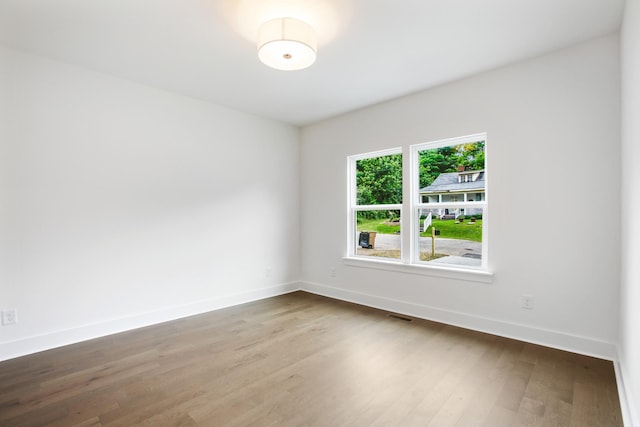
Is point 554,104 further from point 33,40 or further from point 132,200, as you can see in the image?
point 33,40

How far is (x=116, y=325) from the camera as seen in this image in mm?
3162

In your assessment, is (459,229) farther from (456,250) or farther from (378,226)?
(378,226)

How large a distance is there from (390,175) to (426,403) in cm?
273

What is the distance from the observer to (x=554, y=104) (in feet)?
8.96

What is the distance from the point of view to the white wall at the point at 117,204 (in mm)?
2697

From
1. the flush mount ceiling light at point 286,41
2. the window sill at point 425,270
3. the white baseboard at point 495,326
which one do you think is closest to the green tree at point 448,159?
the window sill at point 425,270

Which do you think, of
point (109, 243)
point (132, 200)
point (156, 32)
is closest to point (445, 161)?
point (156, 32)

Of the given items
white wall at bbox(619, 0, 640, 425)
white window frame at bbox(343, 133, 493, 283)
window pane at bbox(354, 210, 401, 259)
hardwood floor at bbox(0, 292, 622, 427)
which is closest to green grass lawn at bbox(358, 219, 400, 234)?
window pane at bbox(354, 210, 401, 259)

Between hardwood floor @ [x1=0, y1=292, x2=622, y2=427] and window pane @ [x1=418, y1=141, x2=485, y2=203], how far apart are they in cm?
144

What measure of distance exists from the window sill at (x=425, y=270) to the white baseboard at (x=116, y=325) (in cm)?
143

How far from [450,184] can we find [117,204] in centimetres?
360

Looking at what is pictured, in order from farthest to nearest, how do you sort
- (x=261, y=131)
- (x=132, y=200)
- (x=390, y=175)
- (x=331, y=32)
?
(x=261, y=131)
(x=390, y=175)
(x=132, y=200)
(x=331, y=32)

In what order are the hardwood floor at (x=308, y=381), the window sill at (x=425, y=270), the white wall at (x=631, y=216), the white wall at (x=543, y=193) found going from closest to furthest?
1. the white wall at (x=631, y=216)
2. the hardwood floor at (x=308, y=381)
3. the white wall at (x=543, y=193)
4. the window sill at (x=425, y=270)

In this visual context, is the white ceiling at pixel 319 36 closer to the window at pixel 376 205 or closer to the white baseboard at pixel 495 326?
the window at pixel 376 205
